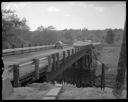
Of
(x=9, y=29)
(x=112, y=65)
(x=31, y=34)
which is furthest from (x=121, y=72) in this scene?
(x=31, y=34)

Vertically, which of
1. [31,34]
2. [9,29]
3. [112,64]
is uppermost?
[9,29]

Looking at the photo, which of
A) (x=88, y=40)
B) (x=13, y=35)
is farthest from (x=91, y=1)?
(x=88, y=40)

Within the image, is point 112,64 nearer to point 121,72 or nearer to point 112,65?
point 112,65

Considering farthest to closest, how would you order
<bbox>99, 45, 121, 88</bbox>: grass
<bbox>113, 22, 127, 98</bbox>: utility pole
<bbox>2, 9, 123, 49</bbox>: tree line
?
<bbox>2, 9, 123, 49</bbox>: tree line → <bbox>99, 45, 121, 88</bbox>: grass → <bbox>113, 22, 127, 98</bbox>: utility pole

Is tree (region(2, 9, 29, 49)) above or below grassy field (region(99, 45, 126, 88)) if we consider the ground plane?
above

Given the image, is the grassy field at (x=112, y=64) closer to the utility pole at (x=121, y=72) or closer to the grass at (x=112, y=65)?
the grass at (x=112, y=65)

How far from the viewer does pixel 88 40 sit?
44.5 m

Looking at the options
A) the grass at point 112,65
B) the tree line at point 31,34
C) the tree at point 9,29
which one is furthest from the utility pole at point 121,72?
the tree at point 9,29

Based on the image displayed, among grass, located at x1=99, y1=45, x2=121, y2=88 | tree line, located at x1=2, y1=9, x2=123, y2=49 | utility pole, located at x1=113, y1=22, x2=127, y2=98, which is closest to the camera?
utility pole, located at x1=113, y1=22, x2=127, y2=98

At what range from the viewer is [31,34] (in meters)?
37.3

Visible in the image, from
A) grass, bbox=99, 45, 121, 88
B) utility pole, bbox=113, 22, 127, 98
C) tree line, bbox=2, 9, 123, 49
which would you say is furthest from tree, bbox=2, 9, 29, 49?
utility pole, bbox=113, 22, 127, 98

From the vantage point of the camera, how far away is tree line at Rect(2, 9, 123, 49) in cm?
2348

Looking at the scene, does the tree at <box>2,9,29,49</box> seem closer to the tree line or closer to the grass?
the tree line

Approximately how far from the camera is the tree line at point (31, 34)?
23.5m
